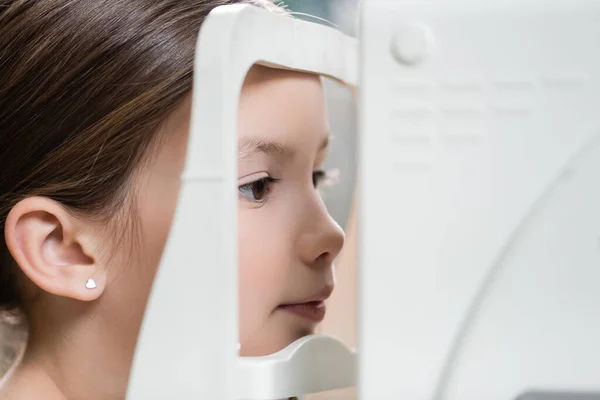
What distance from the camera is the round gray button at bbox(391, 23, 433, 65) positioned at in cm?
47

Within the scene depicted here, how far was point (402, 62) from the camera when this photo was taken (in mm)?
471

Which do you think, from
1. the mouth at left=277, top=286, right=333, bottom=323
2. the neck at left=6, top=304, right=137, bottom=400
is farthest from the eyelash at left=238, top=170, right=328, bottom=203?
the neck at left=6, top=304, right=137, bottom=400

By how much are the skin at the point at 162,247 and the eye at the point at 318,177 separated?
32 mm

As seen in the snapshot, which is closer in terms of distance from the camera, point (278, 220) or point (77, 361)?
point (278, 220)

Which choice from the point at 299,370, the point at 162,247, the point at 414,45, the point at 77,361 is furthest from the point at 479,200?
the point at 77,361

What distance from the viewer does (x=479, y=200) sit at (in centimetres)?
46

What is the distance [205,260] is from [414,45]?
0.68 ft

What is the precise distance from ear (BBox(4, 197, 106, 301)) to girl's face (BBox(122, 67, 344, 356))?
0.18 feet

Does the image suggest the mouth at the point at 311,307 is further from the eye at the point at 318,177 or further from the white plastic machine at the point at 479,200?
the white plastic machine at the point at 479,200

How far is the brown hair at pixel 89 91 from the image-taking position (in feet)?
2.56

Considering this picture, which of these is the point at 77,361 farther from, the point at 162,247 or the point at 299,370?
the point at 299,370

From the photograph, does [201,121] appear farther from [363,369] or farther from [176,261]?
[363,369]

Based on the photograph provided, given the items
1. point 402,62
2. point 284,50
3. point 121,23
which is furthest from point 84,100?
point 402,62

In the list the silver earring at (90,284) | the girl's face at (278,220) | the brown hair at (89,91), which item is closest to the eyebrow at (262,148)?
the girl's face at (278,220)
